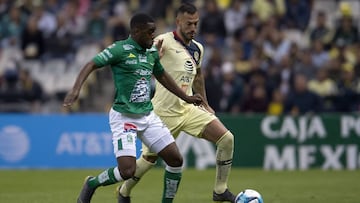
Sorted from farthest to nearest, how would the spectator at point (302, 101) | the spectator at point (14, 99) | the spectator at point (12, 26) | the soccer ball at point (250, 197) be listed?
the spectator at point (12, 26), the spectator at point (14, 99), the spectator at point (302, 101), the soccer ball at point (250, 197)

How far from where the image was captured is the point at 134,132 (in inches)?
464

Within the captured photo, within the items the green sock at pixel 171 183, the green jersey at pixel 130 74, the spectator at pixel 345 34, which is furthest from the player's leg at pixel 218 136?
the spectator at pixel 345 34

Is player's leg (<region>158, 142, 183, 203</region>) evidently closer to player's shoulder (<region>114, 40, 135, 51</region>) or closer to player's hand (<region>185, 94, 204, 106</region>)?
player's hand (<region>185, 94, 204, 106</region>)

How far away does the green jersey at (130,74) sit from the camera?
11.7 metres

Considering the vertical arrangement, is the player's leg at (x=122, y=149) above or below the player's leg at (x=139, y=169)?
above

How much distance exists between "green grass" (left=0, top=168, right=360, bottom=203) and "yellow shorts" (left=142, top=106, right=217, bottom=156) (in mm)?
1308

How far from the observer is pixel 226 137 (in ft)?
43.1

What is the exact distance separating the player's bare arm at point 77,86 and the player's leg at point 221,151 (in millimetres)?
2452

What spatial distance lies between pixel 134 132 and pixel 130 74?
2.33ft

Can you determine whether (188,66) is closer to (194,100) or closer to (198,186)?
(194,100)

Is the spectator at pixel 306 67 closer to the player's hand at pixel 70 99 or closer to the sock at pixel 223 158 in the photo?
the sock at pixel 223 158

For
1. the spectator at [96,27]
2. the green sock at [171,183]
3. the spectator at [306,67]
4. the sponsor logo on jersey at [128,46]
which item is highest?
the sponsor logo on jersey at [128,46]

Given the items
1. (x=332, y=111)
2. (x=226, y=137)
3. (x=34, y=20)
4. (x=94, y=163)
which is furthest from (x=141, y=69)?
(x=34, y=20)

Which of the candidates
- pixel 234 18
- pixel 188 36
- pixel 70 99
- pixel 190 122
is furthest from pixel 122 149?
pixel 234 18
